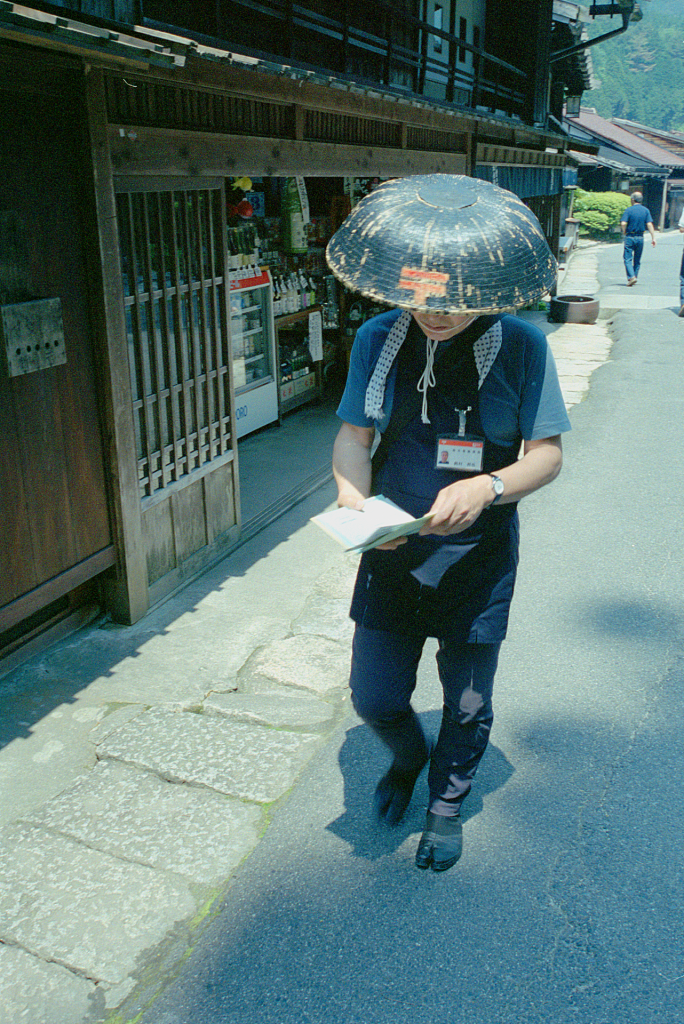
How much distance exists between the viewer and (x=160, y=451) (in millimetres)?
4816

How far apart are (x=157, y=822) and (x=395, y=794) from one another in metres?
0.92

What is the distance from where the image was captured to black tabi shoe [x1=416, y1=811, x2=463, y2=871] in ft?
9.50

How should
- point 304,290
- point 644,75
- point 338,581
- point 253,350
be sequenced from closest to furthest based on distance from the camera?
point 338,581 → point 253,350 → point 304,290 → point 644,75

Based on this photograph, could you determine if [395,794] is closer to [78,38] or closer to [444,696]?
[444,696]

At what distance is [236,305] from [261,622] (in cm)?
425

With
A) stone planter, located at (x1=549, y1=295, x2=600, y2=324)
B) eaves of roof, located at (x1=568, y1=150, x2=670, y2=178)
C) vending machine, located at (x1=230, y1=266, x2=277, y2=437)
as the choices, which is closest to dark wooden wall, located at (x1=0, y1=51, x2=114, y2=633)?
vending machine, located at (x1=230, y1=266, x2=277, y2=437)

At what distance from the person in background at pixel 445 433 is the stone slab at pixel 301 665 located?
119 centimetres

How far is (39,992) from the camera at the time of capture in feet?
7.97

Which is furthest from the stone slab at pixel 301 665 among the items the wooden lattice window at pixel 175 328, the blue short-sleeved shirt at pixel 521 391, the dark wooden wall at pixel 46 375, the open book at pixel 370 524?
the blue short-sleeved shirt at pixel 521 391

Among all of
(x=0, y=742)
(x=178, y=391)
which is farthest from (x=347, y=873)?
(x=178, y=391)

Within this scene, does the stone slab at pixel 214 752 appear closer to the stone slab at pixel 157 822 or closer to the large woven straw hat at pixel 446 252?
the stone slab at pixel 157 822

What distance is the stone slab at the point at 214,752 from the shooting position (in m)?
3.37

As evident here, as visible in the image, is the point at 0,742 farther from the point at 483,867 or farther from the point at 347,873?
the point at 483,867

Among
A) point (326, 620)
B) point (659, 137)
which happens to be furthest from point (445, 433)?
point (659, 137)
